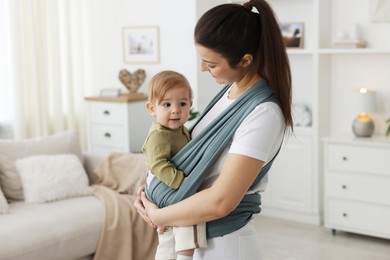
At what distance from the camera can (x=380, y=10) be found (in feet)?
15.0

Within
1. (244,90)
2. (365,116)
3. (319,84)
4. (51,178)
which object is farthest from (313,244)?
(244,90)

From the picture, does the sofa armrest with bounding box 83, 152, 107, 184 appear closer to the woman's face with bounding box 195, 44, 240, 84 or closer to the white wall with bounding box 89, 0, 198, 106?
the white wall with bounding box 89, 0, 198, 106

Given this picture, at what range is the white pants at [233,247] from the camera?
1.66 m

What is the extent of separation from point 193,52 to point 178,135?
323cm

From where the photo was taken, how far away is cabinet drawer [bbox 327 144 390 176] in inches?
169

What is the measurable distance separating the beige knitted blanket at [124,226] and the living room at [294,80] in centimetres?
103

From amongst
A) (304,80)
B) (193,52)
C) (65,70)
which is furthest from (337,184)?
(65,70)

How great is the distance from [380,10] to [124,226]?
2456 mm

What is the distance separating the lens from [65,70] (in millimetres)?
5539

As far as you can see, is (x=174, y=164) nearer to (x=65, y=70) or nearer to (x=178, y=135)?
(x=178, y=135)

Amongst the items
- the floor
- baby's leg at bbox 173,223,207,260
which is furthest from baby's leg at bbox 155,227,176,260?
the floor

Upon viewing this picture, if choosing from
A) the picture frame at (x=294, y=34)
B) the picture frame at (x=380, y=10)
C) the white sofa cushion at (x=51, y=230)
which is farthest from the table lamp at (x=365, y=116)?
the white sofa cushion at (x=51, y=230)

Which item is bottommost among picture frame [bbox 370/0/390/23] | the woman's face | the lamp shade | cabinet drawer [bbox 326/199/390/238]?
cabinet drawer [bbox 326/199/390/238]

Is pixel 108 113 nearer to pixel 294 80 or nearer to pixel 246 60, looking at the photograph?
pixel 294 80
